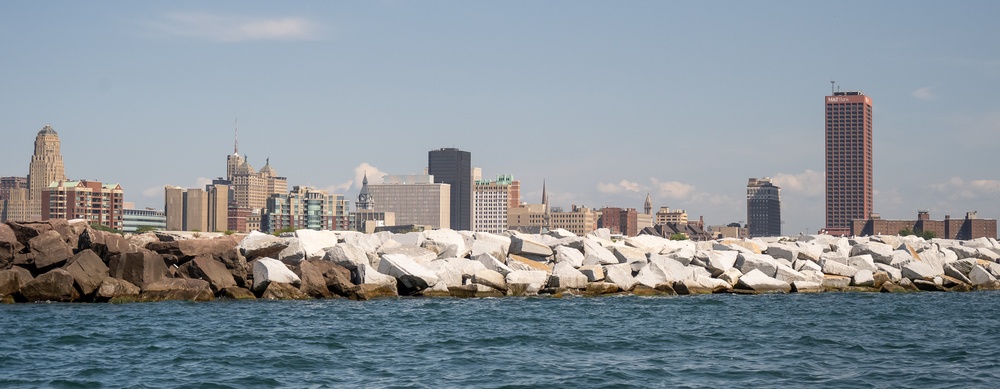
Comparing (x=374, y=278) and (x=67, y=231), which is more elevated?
(x=67, y=231)

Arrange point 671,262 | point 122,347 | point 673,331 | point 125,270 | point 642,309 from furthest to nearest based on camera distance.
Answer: point 671,262
point 125,270
point 642,309
point 673,331
point 122,347

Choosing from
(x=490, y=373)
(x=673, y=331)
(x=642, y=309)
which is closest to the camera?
(x=490, y=373)

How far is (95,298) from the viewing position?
1351 inches

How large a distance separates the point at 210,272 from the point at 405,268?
658cm

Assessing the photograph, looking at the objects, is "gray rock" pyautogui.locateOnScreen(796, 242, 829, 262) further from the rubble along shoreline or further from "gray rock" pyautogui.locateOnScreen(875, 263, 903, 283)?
"gray rock" pyautogui.locateOnScreen(875, 263, 903, 283)

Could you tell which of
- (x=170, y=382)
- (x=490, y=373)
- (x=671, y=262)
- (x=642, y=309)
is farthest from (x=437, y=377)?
(x=671, y=262)

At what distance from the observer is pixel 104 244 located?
120ft

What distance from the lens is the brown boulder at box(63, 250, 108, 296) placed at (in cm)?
3425

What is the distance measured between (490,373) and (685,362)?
13.8ft

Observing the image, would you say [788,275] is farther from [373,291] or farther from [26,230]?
[26,230]

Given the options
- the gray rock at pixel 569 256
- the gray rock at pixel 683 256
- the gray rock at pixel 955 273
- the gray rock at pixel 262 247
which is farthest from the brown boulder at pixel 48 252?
the gray rock at pixel 955 273

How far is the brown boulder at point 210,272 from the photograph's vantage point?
118ft

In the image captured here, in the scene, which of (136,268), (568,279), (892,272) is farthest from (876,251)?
(136,268)

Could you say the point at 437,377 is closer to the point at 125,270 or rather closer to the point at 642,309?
the point at 642,309
